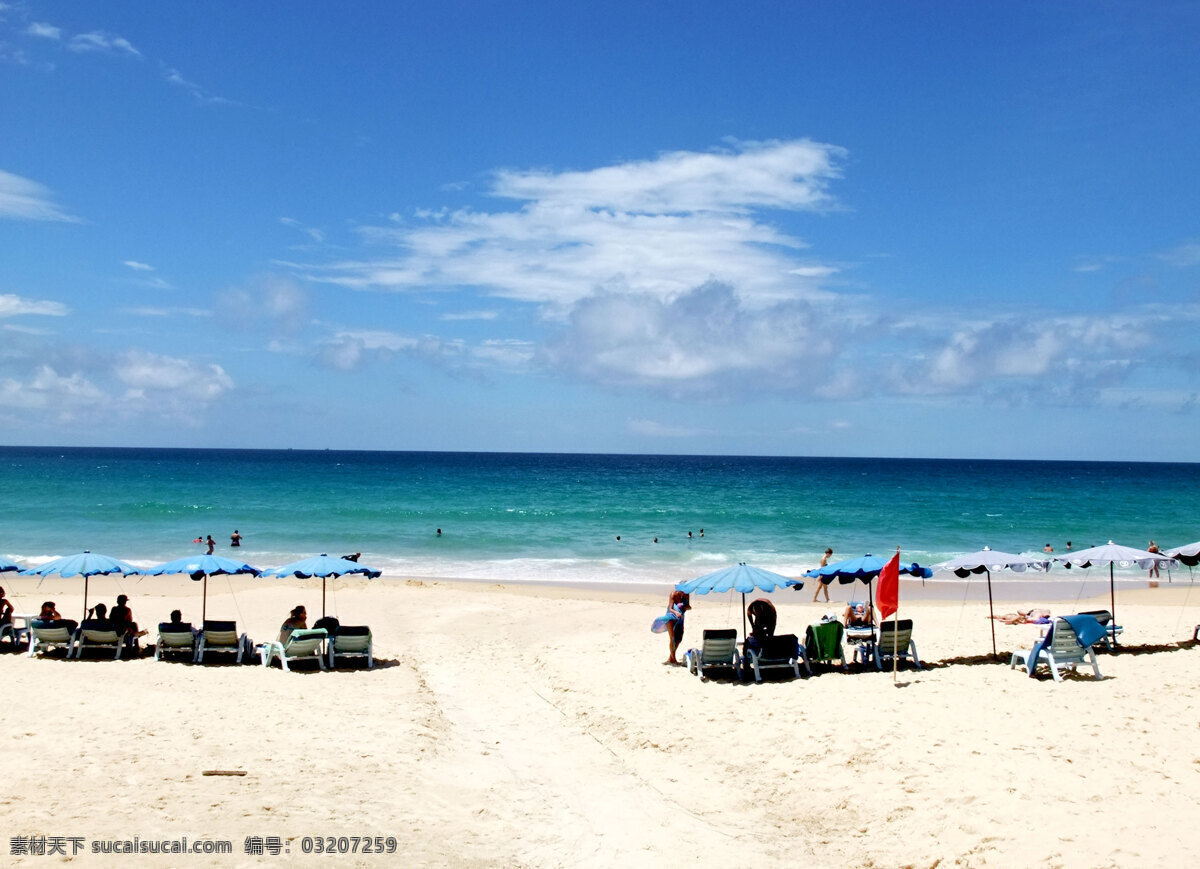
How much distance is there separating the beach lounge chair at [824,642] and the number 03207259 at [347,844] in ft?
26.0

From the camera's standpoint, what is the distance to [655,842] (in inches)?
273

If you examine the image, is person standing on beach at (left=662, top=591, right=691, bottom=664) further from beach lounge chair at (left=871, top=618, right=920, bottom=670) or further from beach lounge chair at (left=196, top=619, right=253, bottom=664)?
beach lounge chair at (left=196, top=619, right=253, bottom=664)

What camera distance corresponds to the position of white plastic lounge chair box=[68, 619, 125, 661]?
13.4 meters

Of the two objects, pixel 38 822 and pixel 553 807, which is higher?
pixel 38 822

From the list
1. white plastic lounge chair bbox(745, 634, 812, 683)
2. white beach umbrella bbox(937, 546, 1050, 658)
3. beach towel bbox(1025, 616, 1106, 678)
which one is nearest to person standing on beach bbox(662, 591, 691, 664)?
white plastic lounge chair bbox(745, 634, 812, 683)

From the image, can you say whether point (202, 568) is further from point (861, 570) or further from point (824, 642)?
point (861, 570)

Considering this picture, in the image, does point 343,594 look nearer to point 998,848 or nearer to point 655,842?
point 655,842

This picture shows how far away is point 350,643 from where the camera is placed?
13234 mm

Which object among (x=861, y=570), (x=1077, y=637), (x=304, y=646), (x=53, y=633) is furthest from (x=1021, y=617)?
(x=53, y=633)

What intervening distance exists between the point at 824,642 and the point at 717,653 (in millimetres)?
1744

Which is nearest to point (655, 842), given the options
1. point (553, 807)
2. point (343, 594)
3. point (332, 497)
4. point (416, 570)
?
point (553, 807)

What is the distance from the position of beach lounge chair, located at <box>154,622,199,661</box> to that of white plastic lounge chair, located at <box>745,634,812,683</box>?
30.3 feet

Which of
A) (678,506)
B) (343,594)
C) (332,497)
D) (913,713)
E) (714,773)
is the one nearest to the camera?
(714,773)

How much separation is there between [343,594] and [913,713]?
56.9 ft
